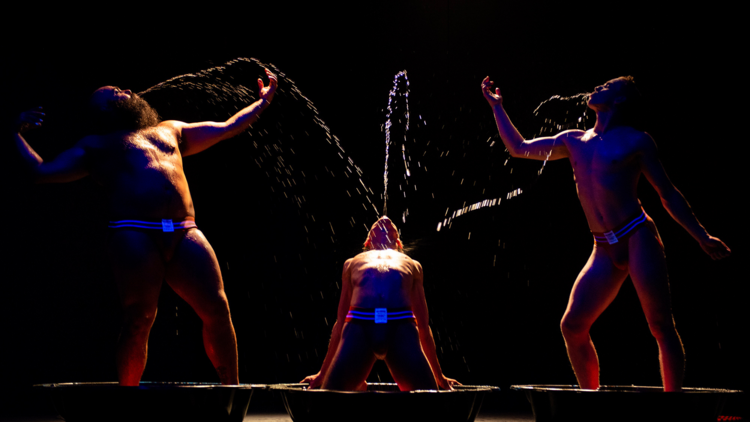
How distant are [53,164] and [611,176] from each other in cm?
274

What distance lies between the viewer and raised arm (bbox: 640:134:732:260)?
10.9ft

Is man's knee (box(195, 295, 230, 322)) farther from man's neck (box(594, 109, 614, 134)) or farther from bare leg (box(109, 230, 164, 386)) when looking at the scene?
man's neck (box(594, 109, 614, 134))

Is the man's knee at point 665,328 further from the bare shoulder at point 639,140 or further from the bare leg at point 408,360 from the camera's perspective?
the bare leg at point 408,360

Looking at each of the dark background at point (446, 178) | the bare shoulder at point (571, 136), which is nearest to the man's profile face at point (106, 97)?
the dark background at point (446, 178)

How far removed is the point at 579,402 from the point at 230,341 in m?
1.65

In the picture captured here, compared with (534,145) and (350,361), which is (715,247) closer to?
(534,145)

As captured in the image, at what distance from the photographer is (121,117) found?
3.51 meters

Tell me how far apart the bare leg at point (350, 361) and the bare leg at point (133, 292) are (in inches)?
34.7

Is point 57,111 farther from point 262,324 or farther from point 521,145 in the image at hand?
point 521,145

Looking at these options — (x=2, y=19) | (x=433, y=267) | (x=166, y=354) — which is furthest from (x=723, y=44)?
(x=2, y=19)

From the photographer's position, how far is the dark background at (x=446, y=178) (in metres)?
4.87

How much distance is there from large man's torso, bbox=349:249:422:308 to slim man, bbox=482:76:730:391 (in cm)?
85

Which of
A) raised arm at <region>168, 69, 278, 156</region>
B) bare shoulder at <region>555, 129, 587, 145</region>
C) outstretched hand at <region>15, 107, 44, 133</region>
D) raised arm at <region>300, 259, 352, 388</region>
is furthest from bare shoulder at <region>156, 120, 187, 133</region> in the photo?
bare shoulder at <region>555, 129, 587, 145</region>

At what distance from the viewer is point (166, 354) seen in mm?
4973
